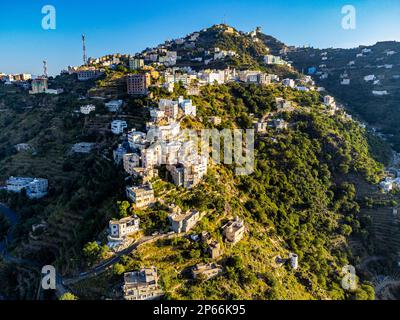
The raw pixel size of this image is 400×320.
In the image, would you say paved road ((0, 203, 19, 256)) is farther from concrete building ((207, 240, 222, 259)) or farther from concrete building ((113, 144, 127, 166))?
concrete building ((207, 240, 222, 259))

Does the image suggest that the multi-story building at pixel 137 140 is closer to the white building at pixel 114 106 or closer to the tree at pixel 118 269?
the white building at pixel 114 106

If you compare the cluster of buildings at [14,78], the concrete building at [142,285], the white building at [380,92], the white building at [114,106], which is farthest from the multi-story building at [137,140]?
the white building at [380,92]

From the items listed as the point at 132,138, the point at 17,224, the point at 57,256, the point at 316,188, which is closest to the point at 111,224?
Answer: the point at 57,256

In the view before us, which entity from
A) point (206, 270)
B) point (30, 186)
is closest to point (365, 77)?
point (206, 270)

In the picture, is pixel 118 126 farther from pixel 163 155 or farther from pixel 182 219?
pixel 182 219

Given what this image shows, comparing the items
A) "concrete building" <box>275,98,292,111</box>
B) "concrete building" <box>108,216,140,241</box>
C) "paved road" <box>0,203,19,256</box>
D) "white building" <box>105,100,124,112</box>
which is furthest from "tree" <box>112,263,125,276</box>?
"concrete building" <box>275,98,292,111</box>
